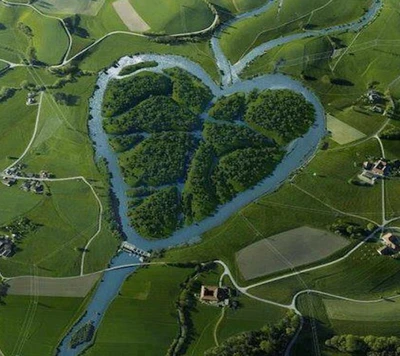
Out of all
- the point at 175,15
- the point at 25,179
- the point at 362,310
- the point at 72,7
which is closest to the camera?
the point at 362,310

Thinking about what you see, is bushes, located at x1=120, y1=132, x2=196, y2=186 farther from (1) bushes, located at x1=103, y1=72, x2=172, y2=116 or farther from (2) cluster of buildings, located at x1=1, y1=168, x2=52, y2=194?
(2) cluster of buildings, located at x1=1, y1=168, x2=52, y2=194

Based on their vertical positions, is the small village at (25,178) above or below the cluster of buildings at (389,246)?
above

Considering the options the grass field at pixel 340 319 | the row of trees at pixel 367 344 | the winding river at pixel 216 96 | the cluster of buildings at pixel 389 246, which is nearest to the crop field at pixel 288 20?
the winding river at pixel 216 96

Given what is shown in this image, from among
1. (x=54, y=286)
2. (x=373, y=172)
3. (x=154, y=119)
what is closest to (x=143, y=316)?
(x=54, y=286)

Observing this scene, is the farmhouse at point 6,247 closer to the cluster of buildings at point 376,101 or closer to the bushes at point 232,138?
the bushes at point 232,138

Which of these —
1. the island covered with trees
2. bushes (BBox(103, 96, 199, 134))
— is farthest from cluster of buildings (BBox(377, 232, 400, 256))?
bushes (BBox(103, 96, 199, 134))

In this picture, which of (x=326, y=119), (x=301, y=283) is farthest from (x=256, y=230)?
(x=326, y=119)

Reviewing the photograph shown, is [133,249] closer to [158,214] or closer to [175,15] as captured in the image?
[158,214]
